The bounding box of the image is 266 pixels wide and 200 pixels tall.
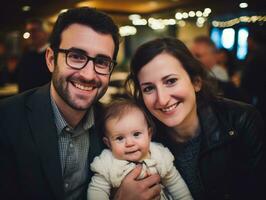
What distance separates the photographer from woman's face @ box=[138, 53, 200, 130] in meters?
1.82

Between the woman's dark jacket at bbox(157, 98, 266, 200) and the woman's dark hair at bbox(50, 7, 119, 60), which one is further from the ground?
the woman's dark hair at bbox(50, 7, 119, 60)

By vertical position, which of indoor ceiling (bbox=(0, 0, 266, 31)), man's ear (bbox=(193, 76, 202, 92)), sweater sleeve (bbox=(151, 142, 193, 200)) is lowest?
sweater sleeve (bbox=(151, 142, 193, 200))

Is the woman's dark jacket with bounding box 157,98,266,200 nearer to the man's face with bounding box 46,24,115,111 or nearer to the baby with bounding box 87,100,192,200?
the baby with bounding box 87,100,192,200

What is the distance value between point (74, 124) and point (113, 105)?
29 centimetres

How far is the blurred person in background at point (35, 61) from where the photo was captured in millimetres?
3152

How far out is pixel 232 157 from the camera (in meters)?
1.90

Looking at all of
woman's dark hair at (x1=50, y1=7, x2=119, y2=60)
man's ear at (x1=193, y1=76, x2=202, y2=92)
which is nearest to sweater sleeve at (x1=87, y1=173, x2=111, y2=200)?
woman's dark hair at (x1=50, y1=7, x2=119, y2=60)

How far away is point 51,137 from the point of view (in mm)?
1603

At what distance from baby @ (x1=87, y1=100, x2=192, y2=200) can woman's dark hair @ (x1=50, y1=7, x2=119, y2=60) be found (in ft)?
1.62

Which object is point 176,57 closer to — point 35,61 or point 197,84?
point 197,84

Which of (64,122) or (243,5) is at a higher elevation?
(243,5)

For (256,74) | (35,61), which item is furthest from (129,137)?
(256,74)

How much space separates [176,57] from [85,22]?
2.09 ft

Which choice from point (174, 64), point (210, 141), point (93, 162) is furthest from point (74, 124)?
point (210, 141)
